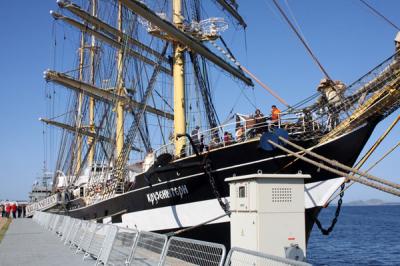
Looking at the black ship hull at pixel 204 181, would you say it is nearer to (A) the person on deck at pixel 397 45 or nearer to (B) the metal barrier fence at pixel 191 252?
(A) the person on deck at pixel 397 45

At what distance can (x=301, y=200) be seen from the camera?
8.32m

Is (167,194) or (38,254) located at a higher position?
(167,194)

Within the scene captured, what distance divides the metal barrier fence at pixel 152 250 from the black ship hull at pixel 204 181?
3.98m

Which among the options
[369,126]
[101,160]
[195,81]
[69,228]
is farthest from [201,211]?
[101,160]

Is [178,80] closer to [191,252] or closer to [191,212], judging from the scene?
[191,212]

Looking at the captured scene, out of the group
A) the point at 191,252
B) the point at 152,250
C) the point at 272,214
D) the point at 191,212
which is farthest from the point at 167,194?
the point at 191,252

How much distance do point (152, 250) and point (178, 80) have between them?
14.3m

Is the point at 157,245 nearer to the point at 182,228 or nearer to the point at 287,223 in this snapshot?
the point at 287,223

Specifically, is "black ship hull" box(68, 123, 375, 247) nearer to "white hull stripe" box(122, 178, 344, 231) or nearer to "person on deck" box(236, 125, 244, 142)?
"white hull stripe" box(122, 178, 344, 231)

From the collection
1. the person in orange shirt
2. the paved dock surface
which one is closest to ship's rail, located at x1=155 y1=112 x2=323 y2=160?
the person in orange shirt

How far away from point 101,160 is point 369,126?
1106 inches

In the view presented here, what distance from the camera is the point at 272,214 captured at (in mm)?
8047

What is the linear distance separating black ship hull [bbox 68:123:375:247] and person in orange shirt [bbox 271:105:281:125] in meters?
1.03

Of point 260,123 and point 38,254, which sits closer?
point 38,254
